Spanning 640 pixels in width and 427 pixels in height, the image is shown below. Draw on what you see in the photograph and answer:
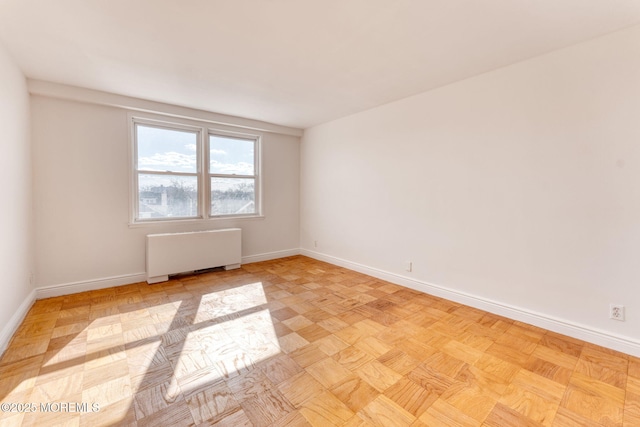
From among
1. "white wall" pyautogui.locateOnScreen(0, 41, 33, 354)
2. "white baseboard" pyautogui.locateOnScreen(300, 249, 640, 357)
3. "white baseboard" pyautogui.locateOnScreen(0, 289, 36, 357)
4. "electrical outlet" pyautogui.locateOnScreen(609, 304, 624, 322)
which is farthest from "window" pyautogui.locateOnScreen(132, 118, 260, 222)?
"electrical outlet" pyautogui.locateOnScreen(609, 304, 624, 322)

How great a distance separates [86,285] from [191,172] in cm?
193

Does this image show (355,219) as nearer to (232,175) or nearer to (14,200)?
(232,175)

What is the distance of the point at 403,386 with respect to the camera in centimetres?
174

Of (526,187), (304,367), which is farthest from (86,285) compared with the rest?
(526,187)

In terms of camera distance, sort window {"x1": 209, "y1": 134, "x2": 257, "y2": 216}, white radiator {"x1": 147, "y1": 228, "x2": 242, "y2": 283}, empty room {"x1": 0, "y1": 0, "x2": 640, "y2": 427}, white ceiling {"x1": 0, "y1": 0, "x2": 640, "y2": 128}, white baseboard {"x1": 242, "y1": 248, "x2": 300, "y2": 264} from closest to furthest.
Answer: empty room {"x1": 0, "y1": 0, "x2": 640, "y2": 427} < white ceiling {"x1": 0, "y1": 0, "x2": 640, "y2": 128} < white radiator {"x1": 147, "y1": 228, "x2": 242, "y2": 283} < window {"x1": 209, "y1": 134, "x2": 257, "y2": 216} < white baseboard {"x1": 242, "y1": 248, "x2": 300, "y2": 264}

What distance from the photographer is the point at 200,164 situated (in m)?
4.23

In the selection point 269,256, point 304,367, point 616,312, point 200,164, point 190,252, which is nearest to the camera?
point 304,367

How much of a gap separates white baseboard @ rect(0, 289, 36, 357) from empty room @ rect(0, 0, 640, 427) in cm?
3

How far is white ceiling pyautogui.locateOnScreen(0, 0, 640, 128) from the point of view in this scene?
1846mm

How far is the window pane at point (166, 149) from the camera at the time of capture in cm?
378

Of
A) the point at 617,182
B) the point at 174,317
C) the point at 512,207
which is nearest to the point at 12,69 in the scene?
the point at 174,317

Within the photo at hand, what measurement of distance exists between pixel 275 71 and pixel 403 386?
2.90m

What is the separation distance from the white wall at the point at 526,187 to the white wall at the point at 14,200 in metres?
3.74

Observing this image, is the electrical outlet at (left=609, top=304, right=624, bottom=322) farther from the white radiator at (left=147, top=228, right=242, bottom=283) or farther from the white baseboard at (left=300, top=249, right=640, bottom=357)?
the white radiator at (left=147, top=228, right=242, bottom=283)
